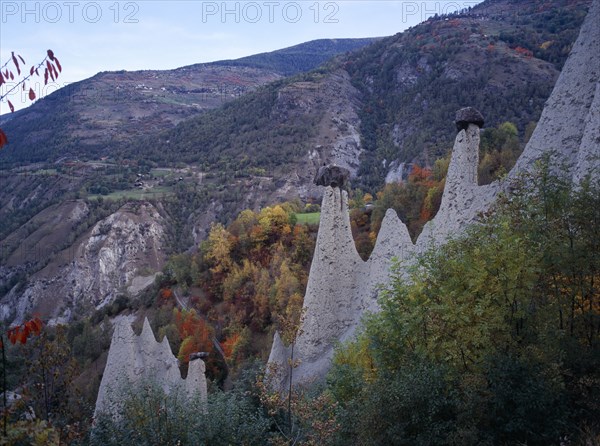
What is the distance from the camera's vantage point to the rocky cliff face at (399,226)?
14.1 metres

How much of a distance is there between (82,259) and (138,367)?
3121 inches

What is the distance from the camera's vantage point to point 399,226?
1944 centimetres


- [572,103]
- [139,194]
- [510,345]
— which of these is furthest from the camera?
[139,194]

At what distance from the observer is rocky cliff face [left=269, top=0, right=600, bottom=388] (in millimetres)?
14148

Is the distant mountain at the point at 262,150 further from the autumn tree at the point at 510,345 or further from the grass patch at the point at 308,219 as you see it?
the autumn tree at the point at 510,345

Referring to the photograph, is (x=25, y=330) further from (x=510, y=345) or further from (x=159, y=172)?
(x=159, y=172)

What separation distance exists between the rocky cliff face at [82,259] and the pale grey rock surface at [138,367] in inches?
2274

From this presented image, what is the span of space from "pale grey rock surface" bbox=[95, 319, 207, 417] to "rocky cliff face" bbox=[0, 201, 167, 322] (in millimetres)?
57760

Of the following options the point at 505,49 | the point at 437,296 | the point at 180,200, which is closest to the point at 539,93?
the point at 505,49

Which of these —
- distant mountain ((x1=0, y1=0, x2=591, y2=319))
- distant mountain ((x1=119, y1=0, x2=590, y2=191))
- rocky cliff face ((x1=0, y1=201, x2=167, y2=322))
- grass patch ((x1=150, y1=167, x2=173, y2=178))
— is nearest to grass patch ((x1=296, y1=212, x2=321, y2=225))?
distant mountain ((x1=0, y1=0, x2=591, y2=319))

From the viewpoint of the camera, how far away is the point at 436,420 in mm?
8586

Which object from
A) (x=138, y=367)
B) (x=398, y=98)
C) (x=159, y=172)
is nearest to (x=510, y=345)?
(x=138, y=367)

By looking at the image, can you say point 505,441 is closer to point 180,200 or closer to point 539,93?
point 539,93

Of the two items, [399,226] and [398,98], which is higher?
[398,98]
